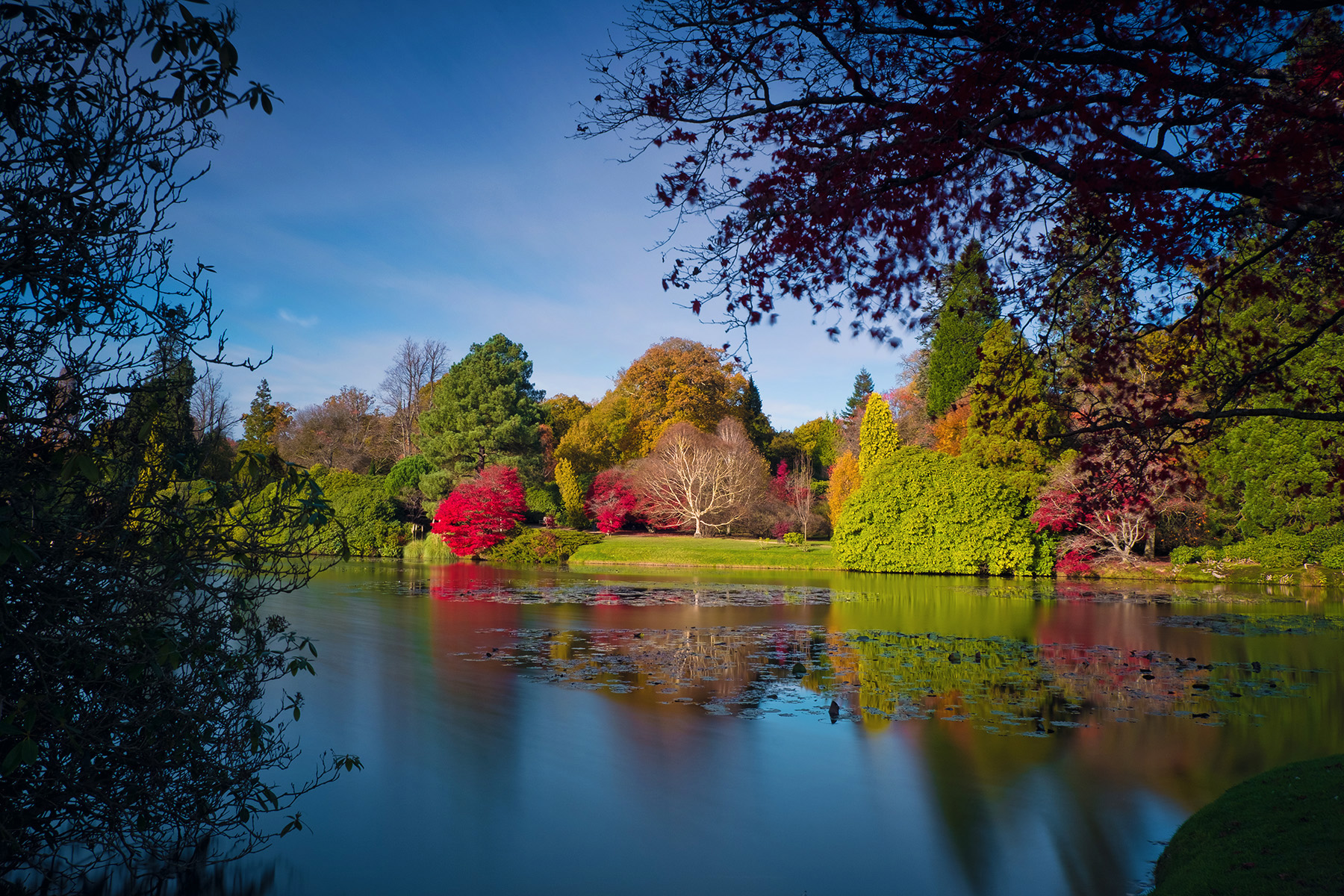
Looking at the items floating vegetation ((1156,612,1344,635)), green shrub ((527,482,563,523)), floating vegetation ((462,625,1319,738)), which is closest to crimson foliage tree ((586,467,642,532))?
green shrub ((527,482,563,523))

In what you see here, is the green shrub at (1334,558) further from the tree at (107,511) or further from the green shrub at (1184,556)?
the tree at (107,511)

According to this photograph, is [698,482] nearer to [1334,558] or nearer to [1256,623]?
[1334,558]

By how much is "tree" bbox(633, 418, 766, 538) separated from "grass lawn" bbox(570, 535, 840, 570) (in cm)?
309

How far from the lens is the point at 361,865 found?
502 cm

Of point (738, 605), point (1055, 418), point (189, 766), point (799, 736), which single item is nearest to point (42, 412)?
point (189, 766)

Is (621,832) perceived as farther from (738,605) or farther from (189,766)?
(738,605)

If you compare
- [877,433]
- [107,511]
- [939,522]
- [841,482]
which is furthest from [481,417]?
[107,511]

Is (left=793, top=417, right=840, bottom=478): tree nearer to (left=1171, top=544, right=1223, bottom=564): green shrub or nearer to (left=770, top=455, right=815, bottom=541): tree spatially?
(left=770, top=455, right=815, bottom=541): tree

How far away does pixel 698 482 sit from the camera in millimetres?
34125

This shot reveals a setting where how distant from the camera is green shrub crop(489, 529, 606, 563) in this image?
98.7 ft

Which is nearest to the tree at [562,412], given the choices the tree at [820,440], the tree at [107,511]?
the tree at [820,440]

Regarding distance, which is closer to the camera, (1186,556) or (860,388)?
(1186,556)

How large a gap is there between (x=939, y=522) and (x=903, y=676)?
17.8 meters

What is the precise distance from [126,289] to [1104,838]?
6.45 metres
